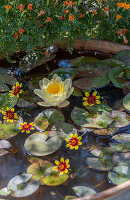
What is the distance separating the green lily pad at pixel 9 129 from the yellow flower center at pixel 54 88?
0.21 m

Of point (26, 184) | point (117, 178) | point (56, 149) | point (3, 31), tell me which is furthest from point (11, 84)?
point (117, 178)

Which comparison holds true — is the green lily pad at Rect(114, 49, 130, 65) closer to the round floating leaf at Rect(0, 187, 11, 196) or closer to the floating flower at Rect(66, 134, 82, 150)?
the floating flower at Rect(66, 134, 82, 150)

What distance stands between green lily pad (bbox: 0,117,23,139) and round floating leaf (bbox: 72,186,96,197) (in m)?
0.40

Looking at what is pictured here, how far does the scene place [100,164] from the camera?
1.03 meters

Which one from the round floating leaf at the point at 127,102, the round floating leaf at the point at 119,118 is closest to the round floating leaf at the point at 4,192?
the round floating leaf at the point at 119,118

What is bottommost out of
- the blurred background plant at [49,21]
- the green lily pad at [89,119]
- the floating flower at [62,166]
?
the floating flower at [62,166]

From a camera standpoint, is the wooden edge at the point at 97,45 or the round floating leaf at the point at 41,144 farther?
the wooden edge at the point at 97,45

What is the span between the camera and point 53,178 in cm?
99

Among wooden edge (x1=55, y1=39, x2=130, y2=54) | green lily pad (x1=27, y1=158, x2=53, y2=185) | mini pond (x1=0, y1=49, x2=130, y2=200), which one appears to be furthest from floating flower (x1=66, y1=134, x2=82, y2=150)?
wooden edge (x1=55, y1=39, x2=130, y2=54)

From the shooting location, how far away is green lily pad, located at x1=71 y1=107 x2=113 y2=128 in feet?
3.88

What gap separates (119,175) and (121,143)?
16 cm

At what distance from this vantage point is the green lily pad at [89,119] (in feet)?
3.88

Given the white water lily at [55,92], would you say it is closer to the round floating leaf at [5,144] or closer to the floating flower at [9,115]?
the floating flower at [9,115]

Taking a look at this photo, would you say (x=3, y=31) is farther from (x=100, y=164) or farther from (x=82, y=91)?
(x=100, y=164)
